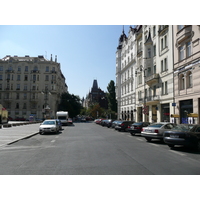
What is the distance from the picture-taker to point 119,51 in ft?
204

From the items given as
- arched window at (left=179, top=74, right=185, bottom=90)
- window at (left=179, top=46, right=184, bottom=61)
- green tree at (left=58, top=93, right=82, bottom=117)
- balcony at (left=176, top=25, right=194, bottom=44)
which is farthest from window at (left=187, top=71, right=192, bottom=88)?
green tree at (left=58, top=93, right=82, bottom=117)

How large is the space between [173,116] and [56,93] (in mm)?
61700

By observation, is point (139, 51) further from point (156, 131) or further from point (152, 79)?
point (156, 131)

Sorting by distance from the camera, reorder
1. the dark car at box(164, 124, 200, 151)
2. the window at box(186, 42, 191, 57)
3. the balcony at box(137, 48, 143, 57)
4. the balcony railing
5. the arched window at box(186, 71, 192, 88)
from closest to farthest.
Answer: the dark car at box(164, 124, 200, 151) → the window at box(186, 42, 191, 57) → the arched window at box(186, 71, 192, 88) → the balcony railing → the balcony at box(137, 48, 143, 57)

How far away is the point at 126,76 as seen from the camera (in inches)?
2121

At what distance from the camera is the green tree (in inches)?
3155

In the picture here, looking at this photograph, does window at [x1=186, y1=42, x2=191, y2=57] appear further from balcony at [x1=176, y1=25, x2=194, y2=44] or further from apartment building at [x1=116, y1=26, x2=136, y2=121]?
apartment building at [x1=116, y1=26, x2=136, y2=121]

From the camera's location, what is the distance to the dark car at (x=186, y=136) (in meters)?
10.7

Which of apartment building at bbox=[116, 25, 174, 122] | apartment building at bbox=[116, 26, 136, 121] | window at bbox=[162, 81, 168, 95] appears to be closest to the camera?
apartment building at bbox=[116, 25, 174, 122]

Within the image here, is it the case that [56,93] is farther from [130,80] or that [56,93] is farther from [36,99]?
[130,80]

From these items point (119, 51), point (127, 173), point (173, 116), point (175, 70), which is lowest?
point (127, 173)

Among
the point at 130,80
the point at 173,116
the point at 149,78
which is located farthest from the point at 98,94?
the point at 173,116

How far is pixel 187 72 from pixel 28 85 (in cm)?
6627

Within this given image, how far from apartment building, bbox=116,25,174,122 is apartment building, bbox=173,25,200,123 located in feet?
4.87
